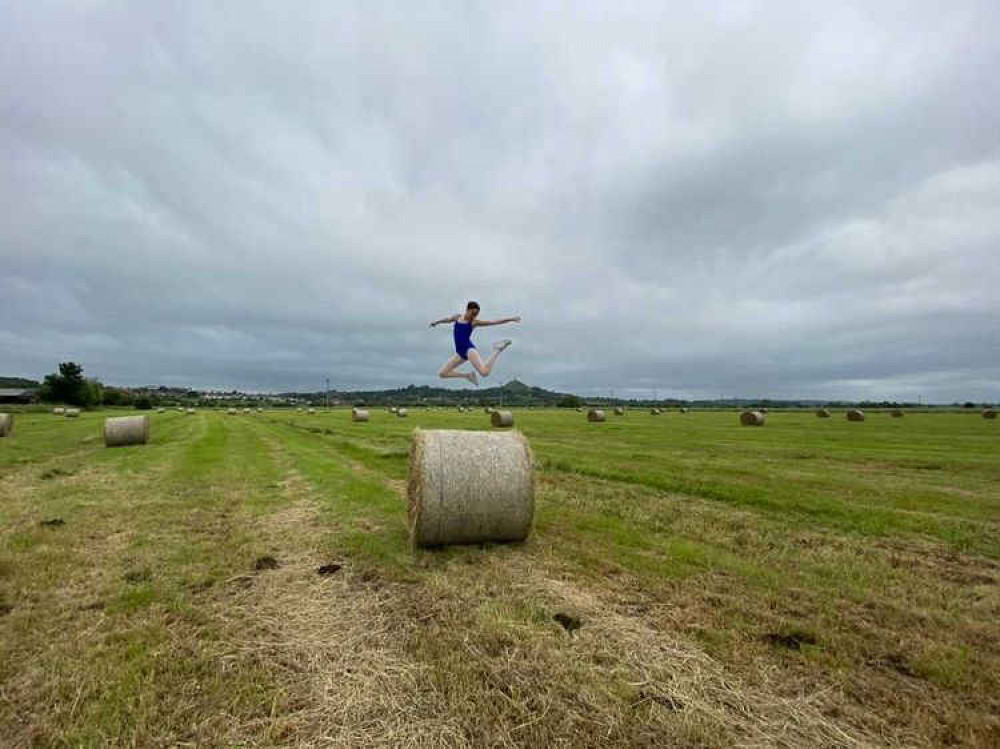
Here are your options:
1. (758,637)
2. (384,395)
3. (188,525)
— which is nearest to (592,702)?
(758,637)

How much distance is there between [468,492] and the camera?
7938mm

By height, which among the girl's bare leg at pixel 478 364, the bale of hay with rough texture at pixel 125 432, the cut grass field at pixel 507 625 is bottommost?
the cut grass field at pixel 507 625

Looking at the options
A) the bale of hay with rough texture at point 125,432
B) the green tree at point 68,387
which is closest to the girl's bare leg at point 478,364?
the bale of hay with rough texture at point 125,432

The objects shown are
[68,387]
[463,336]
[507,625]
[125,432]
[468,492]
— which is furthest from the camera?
[68,387]

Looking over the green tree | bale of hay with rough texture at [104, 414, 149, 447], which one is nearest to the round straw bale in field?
bale of hay with rough texture at [104, 414, 149, 447]

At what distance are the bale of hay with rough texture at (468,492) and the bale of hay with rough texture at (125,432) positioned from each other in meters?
21.8

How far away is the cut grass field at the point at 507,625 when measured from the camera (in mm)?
3721

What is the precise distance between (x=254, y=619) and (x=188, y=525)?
15.9ft

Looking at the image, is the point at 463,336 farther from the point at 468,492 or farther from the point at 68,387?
the point at 68,387

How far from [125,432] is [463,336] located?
22.0 m

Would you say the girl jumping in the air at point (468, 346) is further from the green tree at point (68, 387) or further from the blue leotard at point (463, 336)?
the green tree at point (68, 387)

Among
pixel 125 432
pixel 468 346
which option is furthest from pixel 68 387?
pixel 468 346

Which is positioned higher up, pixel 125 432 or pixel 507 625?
pixel 125 432

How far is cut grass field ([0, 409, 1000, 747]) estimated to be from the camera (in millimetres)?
3721
